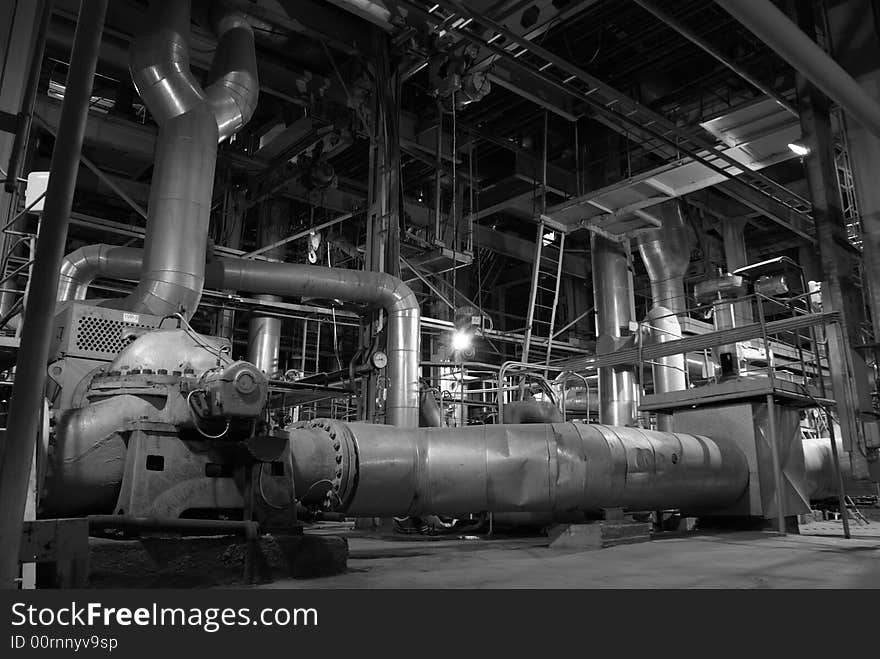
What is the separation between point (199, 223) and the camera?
249 inches

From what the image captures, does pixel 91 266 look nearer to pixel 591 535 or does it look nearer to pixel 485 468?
pixel 485 468

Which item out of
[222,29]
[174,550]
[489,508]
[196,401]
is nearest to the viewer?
[174,550]

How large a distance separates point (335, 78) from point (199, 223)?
366 cm

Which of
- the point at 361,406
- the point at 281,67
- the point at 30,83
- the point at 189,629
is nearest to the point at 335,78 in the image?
the point at 281,67

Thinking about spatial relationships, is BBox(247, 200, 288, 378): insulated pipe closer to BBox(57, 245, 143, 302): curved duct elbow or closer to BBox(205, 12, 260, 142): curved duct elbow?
BBox(57, 245, 143, 302): curved duct elbow

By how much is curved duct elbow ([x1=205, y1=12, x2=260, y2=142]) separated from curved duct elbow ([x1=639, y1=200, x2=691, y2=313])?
22.1ft

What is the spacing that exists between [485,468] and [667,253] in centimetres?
763

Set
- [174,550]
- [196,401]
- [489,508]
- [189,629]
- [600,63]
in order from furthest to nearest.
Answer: [600,63] < [489,508] < [196,401] < [174,550] < [189,629]

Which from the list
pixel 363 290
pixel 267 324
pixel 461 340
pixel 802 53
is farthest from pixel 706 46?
pixel 267 324

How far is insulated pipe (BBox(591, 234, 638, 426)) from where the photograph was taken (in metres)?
10.4

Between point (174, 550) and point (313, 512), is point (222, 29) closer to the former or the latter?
point (313, 512)

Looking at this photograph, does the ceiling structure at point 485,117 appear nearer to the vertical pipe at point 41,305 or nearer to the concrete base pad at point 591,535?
the concrete base pad at point 591,535

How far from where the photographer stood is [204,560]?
10.3 ft

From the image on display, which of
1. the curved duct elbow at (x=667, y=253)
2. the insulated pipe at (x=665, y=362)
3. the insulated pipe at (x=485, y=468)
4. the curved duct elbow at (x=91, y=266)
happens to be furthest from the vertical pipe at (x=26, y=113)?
the curved duct elbow at (x=667, y=253)
